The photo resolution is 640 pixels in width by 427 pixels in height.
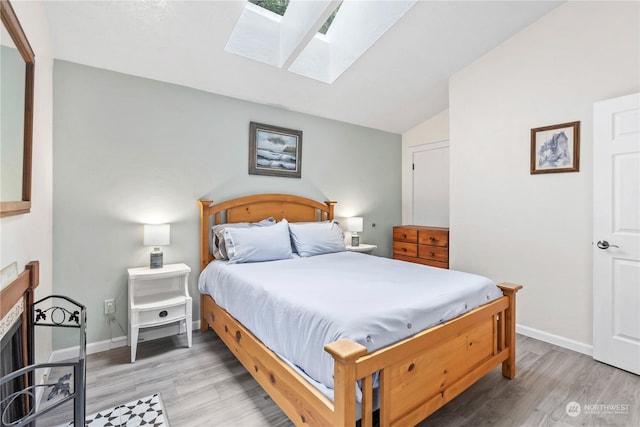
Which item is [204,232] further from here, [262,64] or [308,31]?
[308,31]

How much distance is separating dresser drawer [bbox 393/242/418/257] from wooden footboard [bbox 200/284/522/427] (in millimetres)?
2027

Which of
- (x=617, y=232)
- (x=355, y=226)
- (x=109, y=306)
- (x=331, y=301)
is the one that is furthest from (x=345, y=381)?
(x=355, y=226)

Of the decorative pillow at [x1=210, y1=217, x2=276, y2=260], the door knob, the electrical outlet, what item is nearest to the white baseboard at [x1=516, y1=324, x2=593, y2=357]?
the door knob

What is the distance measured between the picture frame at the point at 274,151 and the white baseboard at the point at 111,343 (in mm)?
1736

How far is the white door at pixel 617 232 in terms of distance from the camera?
2.18m

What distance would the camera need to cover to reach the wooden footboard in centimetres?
118

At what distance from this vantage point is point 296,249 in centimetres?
309

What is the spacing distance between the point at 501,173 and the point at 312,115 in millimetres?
2223

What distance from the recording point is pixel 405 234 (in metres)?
4.30

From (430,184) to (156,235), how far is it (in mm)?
3616

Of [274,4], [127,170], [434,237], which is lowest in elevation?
[434,237]

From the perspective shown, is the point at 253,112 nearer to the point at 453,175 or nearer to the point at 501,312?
the point at 453,175

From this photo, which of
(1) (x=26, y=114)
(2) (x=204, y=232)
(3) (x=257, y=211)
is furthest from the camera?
(3) (x=257, y=211)

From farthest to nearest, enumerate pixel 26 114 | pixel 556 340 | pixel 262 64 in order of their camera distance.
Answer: pixel 262 64, pixel 556 340, pixel 26 114
